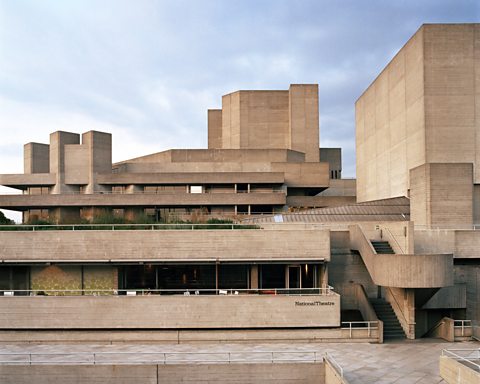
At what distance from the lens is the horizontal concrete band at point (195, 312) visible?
21.1 metres

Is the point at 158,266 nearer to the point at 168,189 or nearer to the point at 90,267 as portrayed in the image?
the point at 90,267

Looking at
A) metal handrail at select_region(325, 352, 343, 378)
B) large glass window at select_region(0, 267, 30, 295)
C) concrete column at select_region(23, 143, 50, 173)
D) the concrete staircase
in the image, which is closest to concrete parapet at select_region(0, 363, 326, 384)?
metal handrail at select_region(325, 352, 343, 378)

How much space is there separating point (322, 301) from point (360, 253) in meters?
4.63

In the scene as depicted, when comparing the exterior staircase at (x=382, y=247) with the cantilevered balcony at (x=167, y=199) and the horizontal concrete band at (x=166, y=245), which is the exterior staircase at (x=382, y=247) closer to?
the horizontal concrete band at (x=166, y=245)

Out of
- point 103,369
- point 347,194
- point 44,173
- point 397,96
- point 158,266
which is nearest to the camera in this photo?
point 103,369

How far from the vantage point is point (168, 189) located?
48.1 metres

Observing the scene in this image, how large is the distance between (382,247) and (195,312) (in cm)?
1145

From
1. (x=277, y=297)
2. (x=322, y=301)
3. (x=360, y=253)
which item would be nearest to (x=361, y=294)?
(x=360, y=253)

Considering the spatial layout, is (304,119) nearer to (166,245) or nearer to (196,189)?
(196,189)

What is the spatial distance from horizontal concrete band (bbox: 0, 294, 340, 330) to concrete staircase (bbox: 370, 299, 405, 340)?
320cm

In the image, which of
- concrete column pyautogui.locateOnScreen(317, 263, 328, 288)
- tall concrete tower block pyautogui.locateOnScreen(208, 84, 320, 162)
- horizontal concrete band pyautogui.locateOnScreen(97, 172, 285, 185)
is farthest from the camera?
tall concrete tower block pyautogui.locateOnScreen(208, 84, 320, 162)

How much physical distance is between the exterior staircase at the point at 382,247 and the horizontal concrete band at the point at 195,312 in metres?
4.82

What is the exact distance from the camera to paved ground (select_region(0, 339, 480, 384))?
1672 cm

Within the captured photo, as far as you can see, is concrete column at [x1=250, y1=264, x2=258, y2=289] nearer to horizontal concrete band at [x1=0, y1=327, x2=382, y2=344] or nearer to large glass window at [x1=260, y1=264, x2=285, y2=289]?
large glass window at [x1=260, y1=264, x2=285, y2=289]
